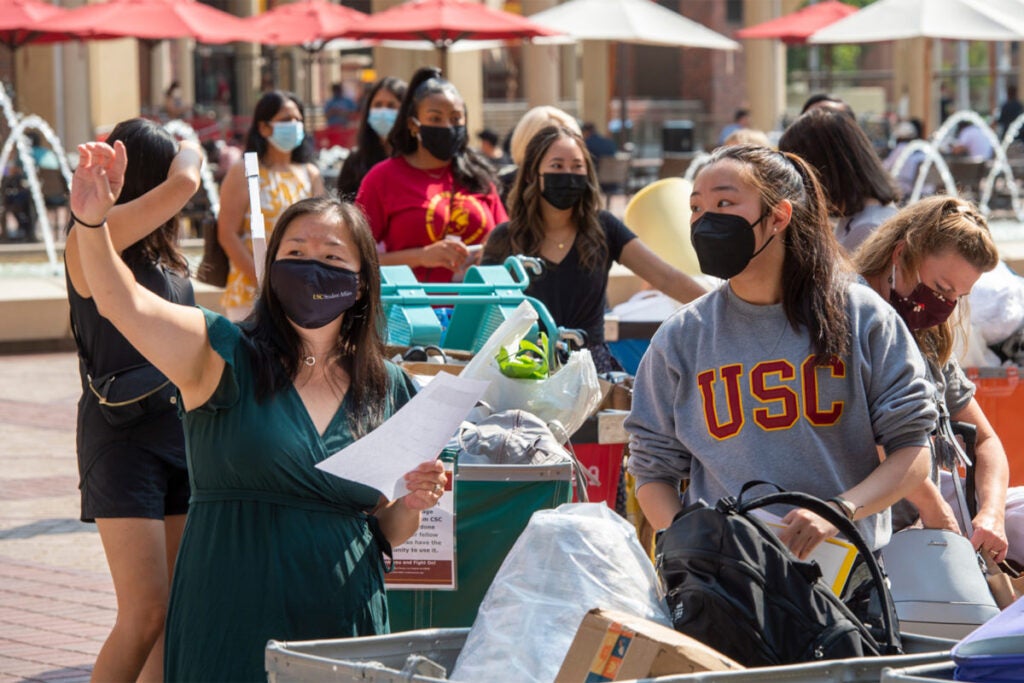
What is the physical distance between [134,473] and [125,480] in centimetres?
3

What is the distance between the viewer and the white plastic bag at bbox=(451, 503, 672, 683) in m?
3.25

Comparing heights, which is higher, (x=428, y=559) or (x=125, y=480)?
(x=125, y=480)

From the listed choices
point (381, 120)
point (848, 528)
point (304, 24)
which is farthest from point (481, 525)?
point (304, 24)

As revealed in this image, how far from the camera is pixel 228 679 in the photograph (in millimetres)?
3539

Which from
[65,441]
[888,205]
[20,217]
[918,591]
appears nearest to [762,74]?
[20,217]

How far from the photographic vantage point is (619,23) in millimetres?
23656

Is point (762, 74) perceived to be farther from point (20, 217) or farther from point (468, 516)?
Answer: point (468, 516)

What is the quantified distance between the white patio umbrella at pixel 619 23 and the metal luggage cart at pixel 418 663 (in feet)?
65.2

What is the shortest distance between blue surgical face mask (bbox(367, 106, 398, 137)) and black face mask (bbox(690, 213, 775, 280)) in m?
4.89

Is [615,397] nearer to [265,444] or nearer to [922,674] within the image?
[265,444]

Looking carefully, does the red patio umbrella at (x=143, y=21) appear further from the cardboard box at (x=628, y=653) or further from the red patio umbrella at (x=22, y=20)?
the cardboard box at (x=628, y=653)

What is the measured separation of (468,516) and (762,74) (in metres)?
31.1

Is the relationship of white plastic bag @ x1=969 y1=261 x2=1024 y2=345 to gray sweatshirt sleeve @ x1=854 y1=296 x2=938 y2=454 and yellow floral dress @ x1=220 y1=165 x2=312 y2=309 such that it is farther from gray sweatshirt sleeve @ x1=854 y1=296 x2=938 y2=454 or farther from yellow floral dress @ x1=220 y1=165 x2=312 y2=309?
yellow floral dress @ x1=220 y1=165 x2=312 y2=309

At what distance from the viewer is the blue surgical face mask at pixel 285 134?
8.15m
